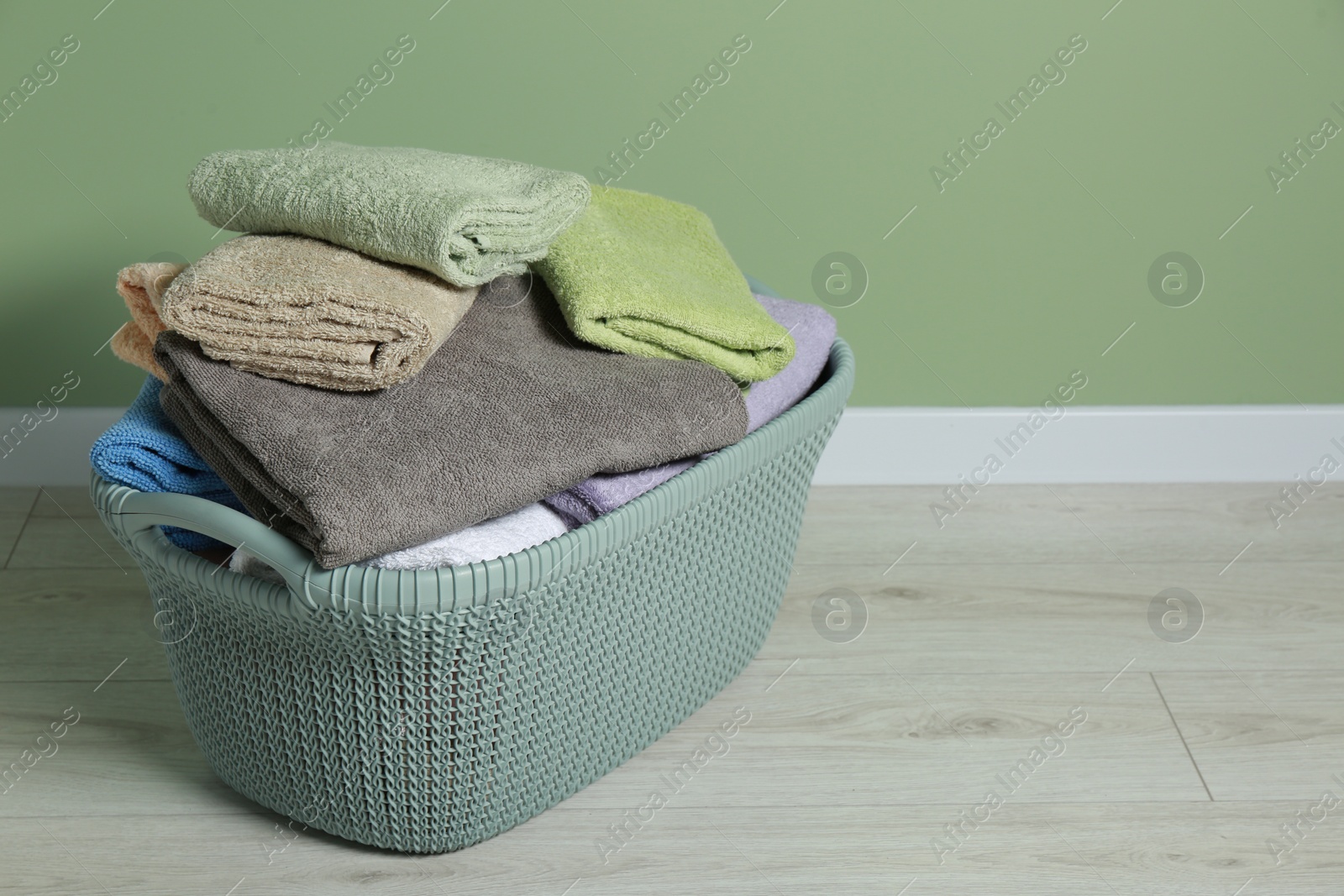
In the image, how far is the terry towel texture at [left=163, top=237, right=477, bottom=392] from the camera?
86 cm

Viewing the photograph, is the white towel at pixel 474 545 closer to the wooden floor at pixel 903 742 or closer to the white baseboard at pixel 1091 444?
the wooden floor at pixel 903 742

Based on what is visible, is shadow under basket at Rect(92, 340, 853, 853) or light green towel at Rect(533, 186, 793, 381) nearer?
shadow under basket at Rect(92, 340, 853, 853)

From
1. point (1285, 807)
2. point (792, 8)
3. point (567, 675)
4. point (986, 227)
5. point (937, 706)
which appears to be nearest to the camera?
point (567, 675)

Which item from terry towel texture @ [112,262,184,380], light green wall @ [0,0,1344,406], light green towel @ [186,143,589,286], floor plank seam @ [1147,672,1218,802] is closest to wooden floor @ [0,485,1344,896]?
floor plank seam @ [1147,672,1218,802]

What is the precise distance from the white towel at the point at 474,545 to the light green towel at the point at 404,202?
19cm

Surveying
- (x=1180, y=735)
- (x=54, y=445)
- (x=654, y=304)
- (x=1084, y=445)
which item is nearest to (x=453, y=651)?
(x=654, y=304)

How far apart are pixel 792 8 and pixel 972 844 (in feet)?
3.05

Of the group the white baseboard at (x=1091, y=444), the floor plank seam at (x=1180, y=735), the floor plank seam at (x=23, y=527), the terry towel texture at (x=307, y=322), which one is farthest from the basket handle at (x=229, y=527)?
the white baseboard at (x=1091, y=444)

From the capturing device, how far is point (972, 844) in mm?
1043

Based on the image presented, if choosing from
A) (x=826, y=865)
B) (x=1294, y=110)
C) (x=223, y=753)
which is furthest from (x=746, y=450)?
(x=1294, y=110)

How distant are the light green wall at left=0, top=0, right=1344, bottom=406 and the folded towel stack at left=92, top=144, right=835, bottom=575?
0.42 metres

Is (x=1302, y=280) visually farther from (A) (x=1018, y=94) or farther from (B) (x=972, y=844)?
(B) (x=972, y=844)

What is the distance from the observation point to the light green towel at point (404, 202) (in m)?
0.90

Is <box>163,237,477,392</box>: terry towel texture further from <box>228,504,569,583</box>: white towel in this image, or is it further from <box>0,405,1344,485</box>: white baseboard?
<box>0,405,1344,485</box>: white baseboard
